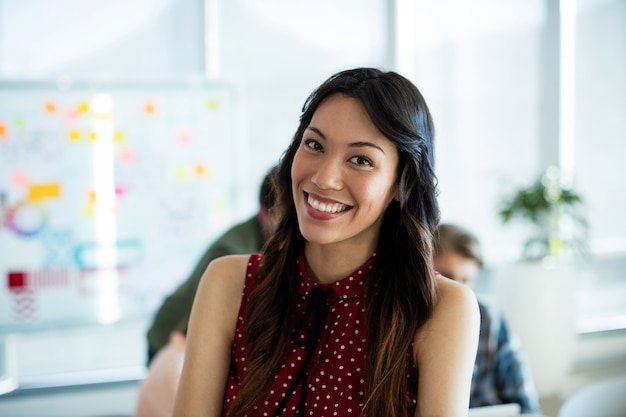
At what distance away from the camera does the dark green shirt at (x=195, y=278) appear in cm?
248

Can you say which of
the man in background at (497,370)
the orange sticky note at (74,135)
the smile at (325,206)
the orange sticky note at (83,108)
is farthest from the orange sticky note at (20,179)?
the smile at (325,206)

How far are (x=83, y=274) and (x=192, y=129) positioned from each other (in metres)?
0.95

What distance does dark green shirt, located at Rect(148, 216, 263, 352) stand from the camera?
8.13ft

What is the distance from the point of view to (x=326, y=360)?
55.2 inches

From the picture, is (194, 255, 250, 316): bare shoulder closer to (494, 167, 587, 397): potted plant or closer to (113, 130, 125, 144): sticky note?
(113, 130, 125, 144): sticky note

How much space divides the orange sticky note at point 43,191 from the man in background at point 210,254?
124 cm

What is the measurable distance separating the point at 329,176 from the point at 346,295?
0.28m

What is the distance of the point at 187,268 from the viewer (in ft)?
12.6

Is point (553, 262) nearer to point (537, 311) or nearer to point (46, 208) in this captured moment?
point (537, 311)

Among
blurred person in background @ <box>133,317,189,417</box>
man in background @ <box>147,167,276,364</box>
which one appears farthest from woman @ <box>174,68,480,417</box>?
man in background @ <box>147,167,276,364</box>

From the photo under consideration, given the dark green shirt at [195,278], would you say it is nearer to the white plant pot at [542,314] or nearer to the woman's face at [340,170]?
the woman's face at [340,170]

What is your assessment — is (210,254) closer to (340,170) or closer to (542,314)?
(340,170)

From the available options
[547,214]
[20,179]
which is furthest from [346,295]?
[547,214]

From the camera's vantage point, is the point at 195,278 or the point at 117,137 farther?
the point at 117,137
